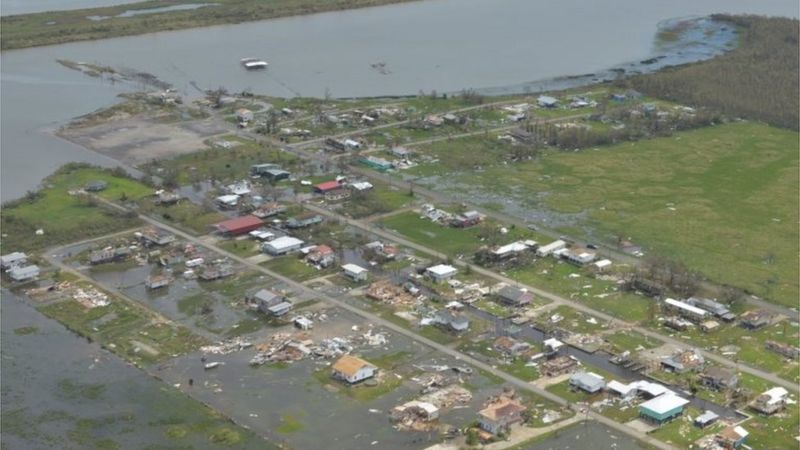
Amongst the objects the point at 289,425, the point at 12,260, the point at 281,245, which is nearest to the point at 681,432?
the point at 289,425

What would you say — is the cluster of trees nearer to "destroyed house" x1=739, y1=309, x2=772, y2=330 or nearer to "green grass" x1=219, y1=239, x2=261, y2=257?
"destroyed house" x1=739, y1=309, x2=772, y2=330

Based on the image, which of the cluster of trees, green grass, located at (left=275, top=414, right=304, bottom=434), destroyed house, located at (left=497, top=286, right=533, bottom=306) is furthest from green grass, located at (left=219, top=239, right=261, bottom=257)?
the cluster of trees

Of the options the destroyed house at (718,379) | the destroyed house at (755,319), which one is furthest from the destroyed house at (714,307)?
the destroyed house at (718,379)

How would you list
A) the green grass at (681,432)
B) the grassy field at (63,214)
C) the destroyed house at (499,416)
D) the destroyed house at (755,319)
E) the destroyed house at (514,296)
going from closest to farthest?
the green grass at (681,432) < the destroyed house at (499,416) < the destroyed house at (755,319) < the destroyed house at (514,296) < the grassy field at (63,214)

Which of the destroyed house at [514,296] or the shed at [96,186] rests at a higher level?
the shed at [96,186]

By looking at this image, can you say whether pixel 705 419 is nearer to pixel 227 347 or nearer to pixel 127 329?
pixel 227 347

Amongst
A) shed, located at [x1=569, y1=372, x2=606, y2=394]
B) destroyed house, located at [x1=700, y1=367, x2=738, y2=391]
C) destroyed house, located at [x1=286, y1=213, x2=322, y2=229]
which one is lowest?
destroyed house, located at [x1=700, y1=367, x2=738, y2=391]

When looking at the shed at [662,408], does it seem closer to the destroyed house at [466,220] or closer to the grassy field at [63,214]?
the destroyed house at [466,220]

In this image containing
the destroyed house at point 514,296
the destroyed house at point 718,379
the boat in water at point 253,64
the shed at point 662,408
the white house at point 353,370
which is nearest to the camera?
the shed at point 662,408
